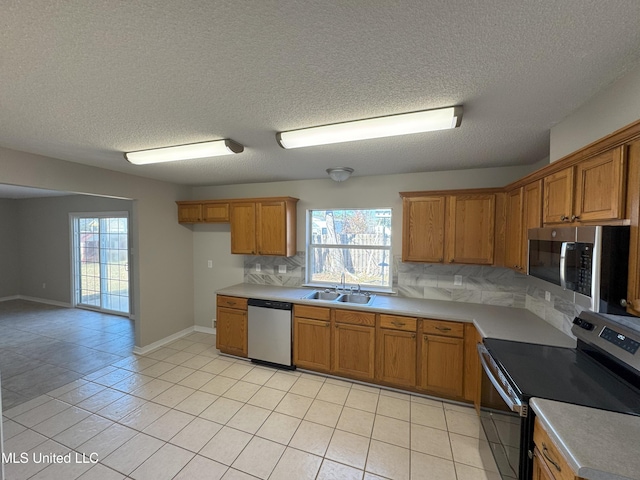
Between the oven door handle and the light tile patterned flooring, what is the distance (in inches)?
28.4

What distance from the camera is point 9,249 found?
6258mm

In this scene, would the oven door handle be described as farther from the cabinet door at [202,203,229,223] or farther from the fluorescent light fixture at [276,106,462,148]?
the cabinet door at [202,203,229,223]

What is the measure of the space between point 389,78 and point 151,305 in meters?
4.04

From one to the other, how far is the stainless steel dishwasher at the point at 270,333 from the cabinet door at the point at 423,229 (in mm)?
1576

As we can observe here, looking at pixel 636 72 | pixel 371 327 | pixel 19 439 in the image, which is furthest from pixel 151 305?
pixel 636 72

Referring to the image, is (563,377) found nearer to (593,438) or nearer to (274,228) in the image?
(593,438)

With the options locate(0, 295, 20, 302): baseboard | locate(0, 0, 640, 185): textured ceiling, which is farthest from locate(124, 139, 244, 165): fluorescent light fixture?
locate(0, 295, 20, 302): baseboard

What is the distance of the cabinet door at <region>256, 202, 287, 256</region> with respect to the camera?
352 cm

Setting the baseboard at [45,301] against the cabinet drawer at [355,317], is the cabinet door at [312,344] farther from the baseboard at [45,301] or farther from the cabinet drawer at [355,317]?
the baseboard at [45,301]

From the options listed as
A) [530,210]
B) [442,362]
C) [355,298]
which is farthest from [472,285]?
[355,298]

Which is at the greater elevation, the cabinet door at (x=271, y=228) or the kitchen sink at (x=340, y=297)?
the cabinet door at (x=271, y=228)

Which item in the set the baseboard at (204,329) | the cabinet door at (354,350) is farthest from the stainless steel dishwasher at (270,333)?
the baseboard at (204,329)

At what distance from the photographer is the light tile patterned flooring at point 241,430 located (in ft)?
6.02

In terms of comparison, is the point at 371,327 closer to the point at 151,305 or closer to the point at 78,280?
the point at 151,305
